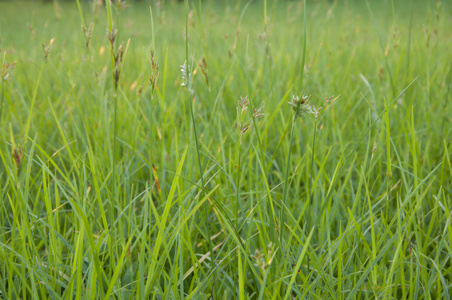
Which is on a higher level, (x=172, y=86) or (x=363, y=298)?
(x=172, y=86)

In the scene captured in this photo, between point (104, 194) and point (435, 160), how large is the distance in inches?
49.5

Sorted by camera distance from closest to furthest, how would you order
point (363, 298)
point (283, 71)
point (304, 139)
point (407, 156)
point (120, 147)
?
point (363, 298), point (407, 156), point (120, 147), point (304, 139), point (283, 71)

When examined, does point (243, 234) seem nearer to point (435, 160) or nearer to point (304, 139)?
point (304, 139)

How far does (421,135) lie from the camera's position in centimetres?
143

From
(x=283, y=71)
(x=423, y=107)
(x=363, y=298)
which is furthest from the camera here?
(x=283, y=71)

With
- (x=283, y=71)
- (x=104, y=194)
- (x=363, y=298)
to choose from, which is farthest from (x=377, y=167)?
(x=283, y=71)

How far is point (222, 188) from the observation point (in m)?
1.09

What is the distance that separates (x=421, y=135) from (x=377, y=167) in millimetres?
287

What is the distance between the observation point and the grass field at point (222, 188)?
28.6 inches

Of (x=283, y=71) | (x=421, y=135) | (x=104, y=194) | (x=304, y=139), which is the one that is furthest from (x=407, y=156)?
(x=283, y=71)

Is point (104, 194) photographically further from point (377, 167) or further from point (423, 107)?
point (423, 107)

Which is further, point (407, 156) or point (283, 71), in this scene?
point (283, 71)

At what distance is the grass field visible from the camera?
726mm

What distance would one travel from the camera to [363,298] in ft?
2.77
